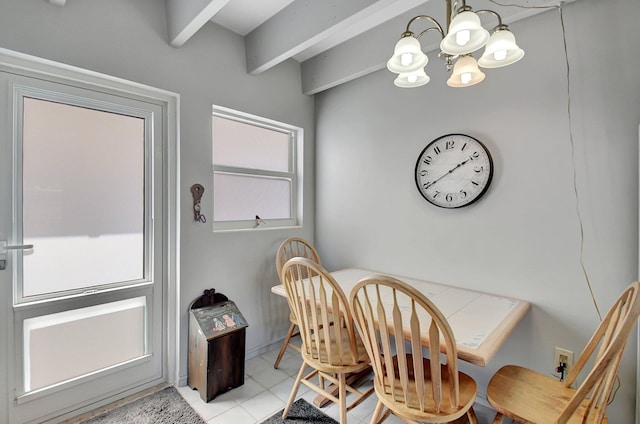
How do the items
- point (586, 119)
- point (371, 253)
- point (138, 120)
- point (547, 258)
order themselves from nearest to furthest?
Answer: 1. point (586, 119)
2. point (547, 258)
3. point (138, 120)
4. point (371, 253)

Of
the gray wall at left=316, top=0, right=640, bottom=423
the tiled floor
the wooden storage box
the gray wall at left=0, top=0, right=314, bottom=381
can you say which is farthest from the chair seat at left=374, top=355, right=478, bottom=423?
the gray wall at left=0, top=0, right=314, bottom=381

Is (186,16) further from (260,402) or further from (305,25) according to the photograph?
(260,402)

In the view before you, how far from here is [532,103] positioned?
1.72 meters

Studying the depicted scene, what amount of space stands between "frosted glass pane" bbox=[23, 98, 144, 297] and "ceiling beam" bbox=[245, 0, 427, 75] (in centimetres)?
100

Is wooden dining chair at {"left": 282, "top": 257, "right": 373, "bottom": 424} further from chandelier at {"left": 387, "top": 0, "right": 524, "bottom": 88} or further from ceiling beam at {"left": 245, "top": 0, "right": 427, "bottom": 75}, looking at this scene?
ceiling beam at {"left": 245, "top": 0, "right": 427, "bottom": 75}

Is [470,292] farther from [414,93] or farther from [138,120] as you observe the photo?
[138,120]

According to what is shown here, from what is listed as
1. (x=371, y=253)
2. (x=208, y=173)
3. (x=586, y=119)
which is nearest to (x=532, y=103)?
(x=586, y=119)

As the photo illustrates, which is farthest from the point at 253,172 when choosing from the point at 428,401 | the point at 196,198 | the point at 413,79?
the point at 428,401

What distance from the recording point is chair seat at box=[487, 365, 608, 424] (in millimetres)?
1185

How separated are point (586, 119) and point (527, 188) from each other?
0.43m

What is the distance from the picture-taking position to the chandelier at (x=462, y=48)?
108cm

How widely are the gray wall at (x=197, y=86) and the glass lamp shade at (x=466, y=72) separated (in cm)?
157

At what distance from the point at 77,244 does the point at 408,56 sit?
205 cm

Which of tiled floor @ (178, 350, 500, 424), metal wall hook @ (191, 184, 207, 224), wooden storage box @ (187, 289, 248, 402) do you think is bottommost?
tiled floor @ (178, 350, 500, 424)
